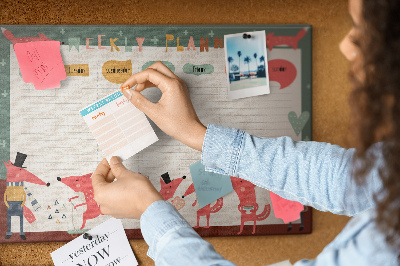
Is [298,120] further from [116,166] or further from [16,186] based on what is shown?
[16,186]

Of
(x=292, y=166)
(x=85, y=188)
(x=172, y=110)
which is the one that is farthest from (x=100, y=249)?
(x=292, y=166)

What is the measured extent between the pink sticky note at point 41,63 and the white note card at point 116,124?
0.11 metres

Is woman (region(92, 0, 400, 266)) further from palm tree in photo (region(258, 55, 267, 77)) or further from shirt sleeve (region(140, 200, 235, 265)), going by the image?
palm tree in photo (region(258, 55, 267, 77))

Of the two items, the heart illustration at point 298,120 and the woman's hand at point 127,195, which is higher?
the heart illustration at point 298,120

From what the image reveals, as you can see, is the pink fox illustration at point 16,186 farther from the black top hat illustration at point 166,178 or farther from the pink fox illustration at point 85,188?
the black top hat illustration at point 166,178

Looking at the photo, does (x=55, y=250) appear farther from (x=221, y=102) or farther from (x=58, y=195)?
(x=221, y=102)

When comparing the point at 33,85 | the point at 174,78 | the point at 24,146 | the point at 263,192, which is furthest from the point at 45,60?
the point at 263,192

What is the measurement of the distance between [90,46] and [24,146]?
266 mm

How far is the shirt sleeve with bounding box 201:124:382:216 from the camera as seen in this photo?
0.54 metres

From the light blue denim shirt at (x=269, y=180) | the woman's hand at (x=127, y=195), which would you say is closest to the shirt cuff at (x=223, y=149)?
the light blue denim shirt at (x=269, y=180)

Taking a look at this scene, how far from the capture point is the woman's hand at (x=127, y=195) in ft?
1.74

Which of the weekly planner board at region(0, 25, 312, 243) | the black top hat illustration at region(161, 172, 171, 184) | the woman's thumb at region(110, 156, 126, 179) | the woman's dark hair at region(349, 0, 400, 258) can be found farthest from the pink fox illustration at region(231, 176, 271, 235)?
the woman's dark hair at region(349, 0, 400, 258)

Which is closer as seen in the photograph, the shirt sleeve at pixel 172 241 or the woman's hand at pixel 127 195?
the shirt sleeve at pixel 172 241

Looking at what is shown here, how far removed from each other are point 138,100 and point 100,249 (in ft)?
1.18
